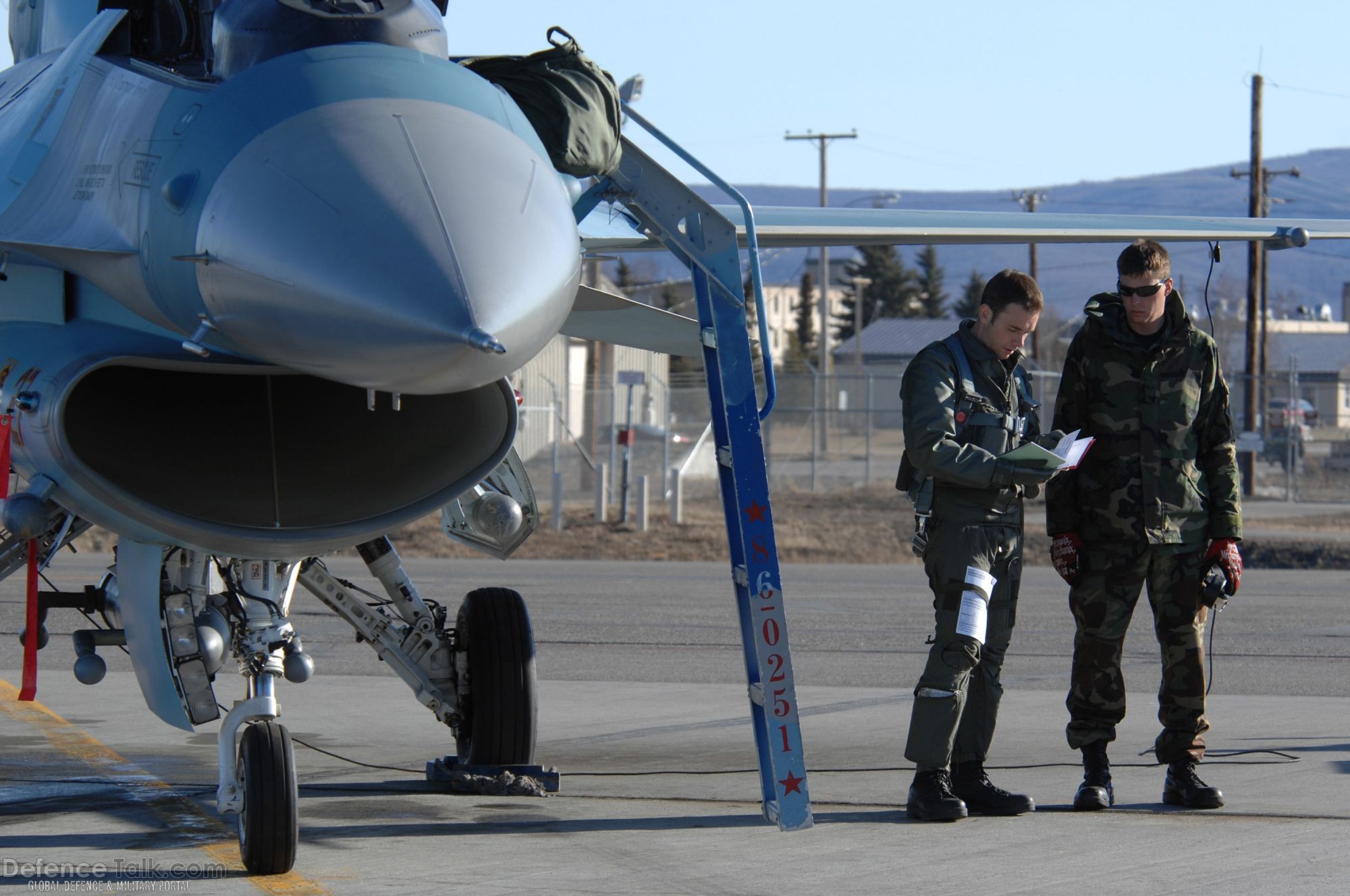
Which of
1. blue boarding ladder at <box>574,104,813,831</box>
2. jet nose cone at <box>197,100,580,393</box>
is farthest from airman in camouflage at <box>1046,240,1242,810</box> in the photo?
jet nose cone at <box>197,100,580,393</box>

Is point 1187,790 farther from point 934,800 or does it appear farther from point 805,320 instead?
point 805,320

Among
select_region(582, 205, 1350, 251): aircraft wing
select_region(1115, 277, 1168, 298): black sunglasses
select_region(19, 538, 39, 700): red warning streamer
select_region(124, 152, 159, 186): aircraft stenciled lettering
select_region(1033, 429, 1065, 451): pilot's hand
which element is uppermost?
select_region(582, 205, 1350, 251): aircraft wing

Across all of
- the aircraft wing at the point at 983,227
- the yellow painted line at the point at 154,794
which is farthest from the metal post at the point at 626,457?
the aircraft wing at the point at 983,227

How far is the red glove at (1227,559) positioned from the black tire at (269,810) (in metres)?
3.64

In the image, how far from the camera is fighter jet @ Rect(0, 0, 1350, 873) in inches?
190

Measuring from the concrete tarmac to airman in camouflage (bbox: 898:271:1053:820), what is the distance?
292 mm

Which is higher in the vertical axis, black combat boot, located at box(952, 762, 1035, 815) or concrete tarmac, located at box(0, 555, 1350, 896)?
black combat boot, located at box(952, 762, 1035, 815)

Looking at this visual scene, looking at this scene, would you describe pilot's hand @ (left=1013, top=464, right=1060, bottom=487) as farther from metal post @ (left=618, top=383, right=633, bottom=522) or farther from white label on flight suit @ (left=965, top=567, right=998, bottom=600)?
metal post @ (left=618, top=383, right=633, bottom=522)

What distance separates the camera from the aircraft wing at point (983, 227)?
8711mm

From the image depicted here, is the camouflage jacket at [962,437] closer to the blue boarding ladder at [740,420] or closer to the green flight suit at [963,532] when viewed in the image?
the green flight suit at [963,532]

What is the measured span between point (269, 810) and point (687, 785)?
2281 millimetres

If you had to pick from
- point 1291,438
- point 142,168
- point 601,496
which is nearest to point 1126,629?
point 142,168

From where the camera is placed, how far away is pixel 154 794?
749 centimetres

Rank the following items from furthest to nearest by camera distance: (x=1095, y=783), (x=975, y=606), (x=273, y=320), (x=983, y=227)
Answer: (x=983, y=227) → (x=1095, y=783) → (x=975, y=606) → (x=273, y=320)
